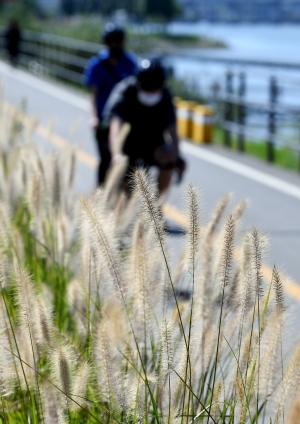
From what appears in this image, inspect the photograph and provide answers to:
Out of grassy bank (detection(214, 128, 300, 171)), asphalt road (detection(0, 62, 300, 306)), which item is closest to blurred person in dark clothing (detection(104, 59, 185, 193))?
asphalt road (detection(0, 62, 300, 306))

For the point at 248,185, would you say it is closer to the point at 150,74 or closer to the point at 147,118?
the point at 147,118

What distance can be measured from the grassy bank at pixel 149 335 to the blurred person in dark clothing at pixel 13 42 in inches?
1136

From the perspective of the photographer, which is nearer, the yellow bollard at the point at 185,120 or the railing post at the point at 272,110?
the railing post at the point at 272,110

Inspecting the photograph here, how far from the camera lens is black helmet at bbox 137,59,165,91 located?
7063mm

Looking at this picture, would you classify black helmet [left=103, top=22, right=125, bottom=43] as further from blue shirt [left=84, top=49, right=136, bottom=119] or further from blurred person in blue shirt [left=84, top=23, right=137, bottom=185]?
blue shirt [left=84, top=49, right=136, bottom=119]

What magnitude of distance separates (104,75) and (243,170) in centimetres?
395

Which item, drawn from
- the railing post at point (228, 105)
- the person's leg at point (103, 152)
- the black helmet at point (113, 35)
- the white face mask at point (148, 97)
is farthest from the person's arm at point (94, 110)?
the railing post at point (228, 105)

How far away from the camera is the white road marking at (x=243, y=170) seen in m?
11.3

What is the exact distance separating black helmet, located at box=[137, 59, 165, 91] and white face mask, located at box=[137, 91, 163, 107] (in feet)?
0.29

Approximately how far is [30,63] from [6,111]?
1035 inches

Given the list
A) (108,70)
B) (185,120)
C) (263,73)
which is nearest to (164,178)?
(108,70)

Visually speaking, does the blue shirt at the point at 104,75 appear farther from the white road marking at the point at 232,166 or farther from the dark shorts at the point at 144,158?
the white road marking at the point at 232,166

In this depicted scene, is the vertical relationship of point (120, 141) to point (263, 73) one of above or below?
above

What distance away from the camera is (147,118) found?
24.9 feet
